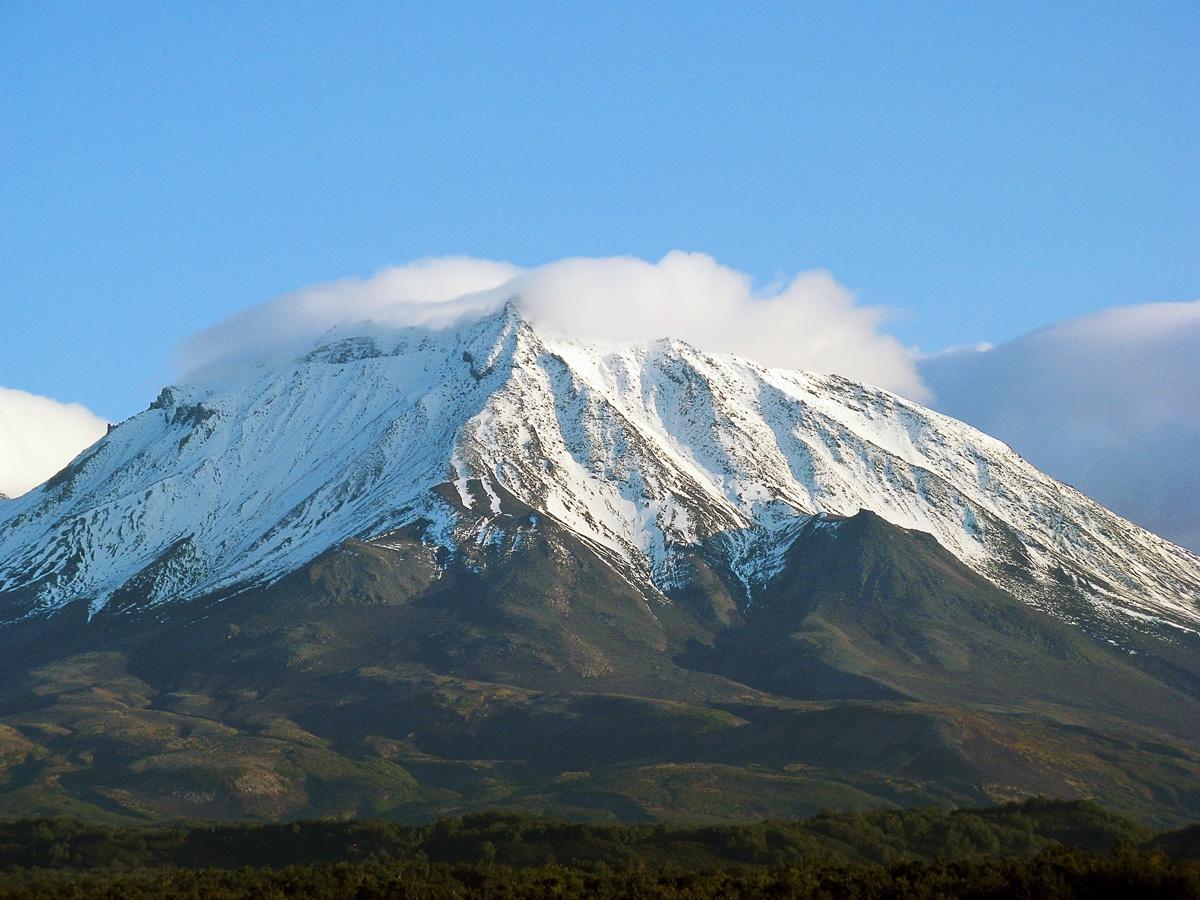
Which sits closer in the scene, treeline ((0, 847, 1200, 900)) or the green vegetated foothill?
treeline ((0, 847, 1200, 900))

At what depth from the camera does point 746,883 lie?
130 metres

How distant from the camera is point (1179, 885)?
381ft

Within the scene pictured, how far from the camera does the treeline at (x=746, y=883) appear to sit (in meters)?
122

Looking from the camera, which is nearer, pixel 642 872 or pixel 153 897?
pixel 153 897

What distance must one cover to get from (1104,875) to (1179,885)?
8.58 m

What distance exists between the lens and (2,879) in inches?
7426

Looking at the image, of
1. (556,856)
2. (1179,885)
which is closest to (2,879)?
(556,856)

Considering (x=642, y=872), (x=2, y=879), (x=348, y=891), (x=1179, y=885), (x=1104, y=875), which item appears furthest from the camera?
(x=2, y=879)

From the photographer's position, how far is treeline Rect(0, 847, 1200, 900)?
399 feet

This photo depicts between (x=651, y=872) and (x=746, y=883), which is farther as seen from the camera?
(x=651, y=872)

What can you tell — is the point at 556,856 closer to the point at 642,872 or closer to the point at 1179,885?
the point at 642,872

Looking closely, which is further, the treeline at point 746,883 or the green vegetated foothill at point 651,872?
the green vegetated foothill at point 651,872

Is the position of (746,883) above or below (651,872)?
below

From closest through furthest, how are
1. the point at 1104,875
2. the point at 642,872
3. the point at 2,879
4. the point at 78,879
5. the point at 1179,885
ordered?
the point at 1179,885, the point at 1104,875, the point at 642,872, the point at 78,879, the point at 2,879
